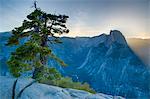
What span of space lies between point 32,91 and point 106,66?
24.0 ft

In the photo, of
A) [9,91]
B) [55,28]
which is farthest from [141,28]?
[9,91]

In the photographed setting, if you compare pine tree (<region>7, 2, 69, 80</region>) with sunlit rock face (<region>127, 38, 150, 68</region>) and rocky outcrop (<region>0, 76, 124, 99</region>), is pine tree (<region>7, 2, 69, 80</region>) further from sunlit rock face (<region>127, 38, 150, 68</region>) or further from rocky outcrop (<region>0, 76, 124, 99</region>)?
sunlit rock face (<region>127, 38, 150, 68</region>)

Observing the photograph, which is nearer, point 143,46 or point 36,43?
point 36,43

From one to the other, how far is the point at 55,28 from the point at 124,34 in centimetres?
310

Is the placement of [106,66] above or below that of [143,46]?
below

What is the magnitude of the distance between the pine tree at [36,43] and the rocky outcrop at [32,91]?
175mm

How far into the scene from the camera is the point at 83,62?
14.5m

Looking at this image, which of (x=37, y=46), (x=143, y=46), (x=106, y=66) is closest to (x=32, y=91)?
(x=37, y=46)

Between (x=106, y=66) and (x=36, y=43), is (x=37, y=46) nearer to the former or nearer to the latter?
(x=36, y=43)

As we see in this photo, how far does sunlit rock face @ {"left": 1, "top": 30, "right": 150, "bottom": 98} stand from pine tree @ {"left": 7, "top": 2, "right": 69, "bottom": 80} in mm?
1877

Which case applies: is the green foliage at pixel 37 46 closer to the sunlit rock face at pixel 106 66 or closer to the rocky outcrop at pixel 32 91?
the rocky outcrop at pixel 32 91

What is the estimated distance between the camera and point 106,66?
1523 cm

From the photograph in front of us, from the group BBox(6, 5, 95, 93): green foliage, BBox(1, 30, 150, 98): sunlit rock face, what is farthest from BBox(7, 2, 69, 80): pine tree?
BBox(1, 30, 150, 98): sunlit rock face

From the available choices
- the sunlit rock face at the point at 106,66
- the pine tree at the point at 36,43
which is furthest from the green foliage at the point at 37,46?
the sunlit rock face at the point at 106,66
